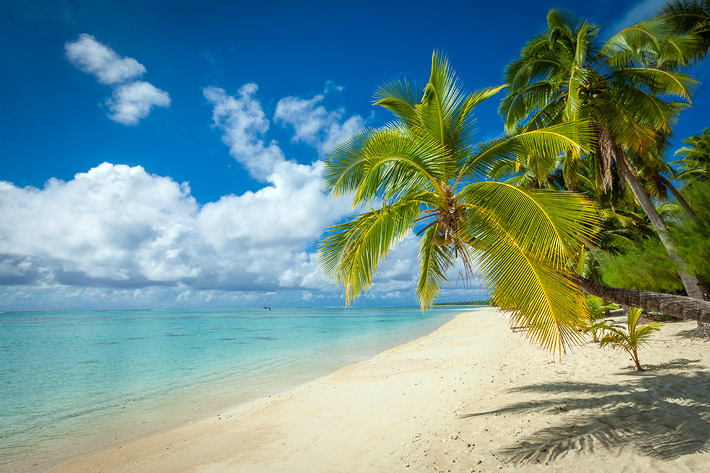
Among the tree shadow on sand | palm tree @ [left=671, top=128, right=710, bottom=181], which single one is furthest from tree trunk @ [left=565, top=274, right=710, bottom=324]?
palm tree @ [left=671, top=128, right=710, bottom=181]

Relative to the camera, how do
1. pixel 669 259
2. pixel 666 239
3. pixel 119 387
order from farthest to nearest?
pixel 119 387 < pixel 669 259 < pixel 666 239

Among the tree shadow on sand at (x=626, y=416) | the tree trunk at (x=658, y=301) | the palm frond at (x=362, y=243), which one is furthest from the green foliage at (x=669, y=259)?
the palm frond at (x=362, y=243)

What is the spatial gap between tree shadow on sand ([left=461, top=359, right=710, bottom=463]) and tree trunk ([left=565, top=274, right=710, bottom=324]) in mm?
1396

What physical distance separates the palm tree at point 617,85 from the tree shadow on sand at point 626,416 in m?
5.03

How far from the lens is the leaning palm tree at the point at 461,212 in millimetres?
4043

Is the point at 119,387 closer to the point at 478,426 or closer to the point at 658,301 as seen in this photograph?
the point at 478,426

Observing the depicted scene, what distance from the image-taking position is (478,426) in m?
4.97

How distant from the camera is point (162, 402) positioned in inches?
376

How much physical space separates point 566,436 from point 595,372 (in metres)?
3.90

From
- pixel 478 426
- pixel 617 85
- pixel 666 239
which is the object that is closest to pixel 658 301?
pixel 478 426

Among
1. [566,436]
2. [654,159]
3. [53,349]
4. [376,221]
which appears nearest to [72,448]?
[376,221]

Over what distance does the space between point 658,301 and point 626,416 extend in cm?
183

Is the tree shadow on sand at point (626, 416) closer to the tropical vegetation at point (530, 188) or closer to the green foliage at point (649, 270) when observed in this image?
the tropical vegetation at point (530, 188)

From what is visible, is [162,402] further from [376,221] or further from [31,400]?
[376,221]
